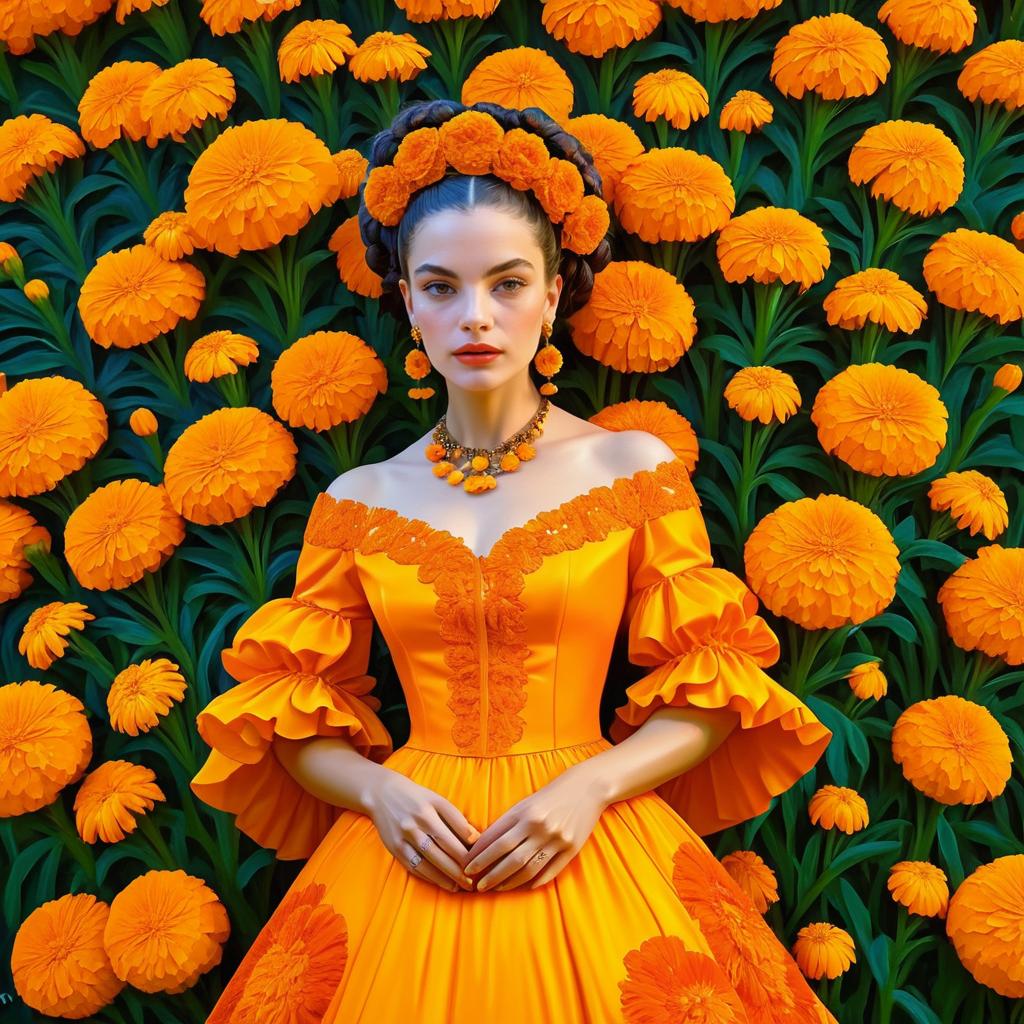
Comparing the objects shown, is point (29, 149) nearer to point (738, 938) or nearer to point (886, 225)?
point (886, 225)

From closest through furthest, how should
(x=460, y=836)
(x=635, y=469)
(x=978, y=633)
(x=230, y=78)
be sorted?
(x=460, y=836) < (x=635, y=469) < (x=978, y=633) < (x=230, y=78)

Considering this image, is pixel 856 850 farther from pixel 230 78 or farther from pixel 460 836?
pixel 230 78

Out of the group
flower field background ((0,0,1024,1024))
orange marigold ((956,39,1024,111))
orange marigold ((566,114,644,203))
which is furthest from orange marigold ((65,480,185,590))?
orange marigold ((956,39,1024,111))

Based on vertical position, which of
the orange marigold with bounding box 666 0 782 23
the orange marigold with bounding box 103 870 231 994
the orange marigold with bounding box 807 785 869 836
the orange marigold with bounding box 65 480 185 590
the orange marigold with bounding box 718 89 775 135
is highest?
the orange marigold with bounding box 666 0 782 23

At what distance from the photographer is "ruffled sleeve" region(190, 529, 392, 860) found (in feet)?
5.02

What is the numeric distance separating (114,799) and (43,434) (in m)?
0.66

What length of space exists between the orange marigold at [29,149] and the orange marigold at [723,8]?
116cm

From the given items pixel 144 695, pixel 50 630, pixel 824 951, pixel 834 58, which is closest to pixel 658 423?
pixel 834 58

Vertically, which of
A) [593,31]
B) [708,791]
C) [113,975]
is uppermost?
[593,31]

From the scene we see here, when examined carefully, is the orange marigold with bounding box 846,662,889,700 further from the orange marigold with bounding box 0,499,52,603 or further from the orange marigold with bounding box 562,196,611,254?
the orange marigold with bounding box 0,499,52,603

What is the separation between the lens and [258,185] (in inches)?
70.4

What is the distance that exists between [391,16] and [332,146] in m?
0.27

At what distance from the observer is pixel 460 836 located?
4.56 ft

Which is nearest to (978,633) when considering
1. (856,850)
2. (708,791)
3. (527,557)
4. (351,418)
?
(856,850)
